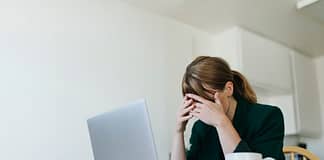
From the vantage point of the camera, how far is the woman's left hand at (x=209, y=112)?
1.15 m

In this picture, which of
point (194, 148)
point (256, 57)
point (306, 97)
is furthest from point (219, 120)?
point (306, 97)

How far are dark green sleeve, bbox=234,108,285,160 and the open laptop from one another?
290mm

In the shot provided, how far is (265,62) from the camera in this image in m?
2.73

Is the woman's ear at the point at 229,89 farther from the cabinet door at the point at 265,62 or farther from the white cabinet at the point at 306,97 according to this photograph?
the white cabinet at the point at 306,97

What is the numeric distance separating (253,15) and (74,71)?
1.18m

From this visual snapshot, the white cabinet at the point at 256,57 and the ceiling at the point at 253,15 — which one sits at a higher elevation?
the ceiling at the point at 253,15

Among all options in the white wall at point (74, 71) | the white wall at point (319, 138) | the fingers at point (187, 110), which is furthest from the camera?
the white wall at point (319, 138)

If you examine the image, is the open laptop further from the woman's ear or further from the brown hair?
the woman's ear

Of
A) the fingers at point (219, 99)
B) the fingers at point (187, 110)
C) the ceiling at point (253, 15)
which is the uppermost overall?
the ceiling at point (253, 15)

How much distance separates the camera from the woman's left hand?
1.15 m

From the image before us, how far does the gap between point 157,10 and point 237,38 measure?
1.96 ft

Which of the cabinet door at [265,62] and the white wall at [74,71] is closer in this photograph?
the white wall at [74,71]

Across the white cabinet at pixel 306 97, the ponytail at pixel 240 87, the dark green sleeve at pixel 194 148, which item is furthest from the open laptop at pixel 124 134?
the white cabinet at pixel 306 97

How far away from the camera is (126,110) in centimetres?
119
